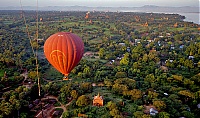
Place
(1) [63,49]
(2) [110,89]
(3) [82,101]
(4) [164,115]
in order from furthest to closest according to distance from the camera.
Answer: (2) [110,89], (3) [82,101], (4) [164,115], (1) [63,49]

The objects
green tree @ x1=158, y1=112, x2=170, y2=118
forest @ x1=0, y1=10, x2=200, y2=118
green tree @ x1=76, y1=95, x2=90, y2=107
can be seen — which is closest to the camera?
green tree @ x1=158, y1=112, x2=170, y2=118

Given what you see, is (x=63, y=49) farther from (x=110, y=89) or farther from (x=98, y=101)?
(x=110, y=89)

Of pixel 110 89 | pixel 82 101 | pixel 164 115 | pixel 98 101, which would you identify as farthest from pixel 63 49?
pixel 110 89

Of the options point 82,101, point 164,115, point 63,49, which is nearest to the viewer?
point 63,49

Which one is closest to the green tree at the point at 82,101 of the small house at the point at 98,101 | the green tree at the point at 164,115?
the small house at the point at 98,101

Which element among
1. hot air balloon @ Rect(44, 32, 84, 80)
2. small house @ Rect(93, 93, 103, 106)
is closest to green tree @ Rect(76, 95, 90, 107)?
small house @ Rect(93, 93, 103, 106)

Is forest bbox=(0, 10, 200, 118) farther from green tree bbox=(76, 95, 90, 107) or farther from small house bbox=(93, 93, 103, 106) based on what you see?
small house bbox=(93, 93, 103, 106)

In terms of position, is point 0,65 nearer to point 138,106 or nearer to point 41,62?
point 41,62

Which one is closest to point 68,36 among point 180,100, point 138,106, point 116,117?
A: point 116,117
